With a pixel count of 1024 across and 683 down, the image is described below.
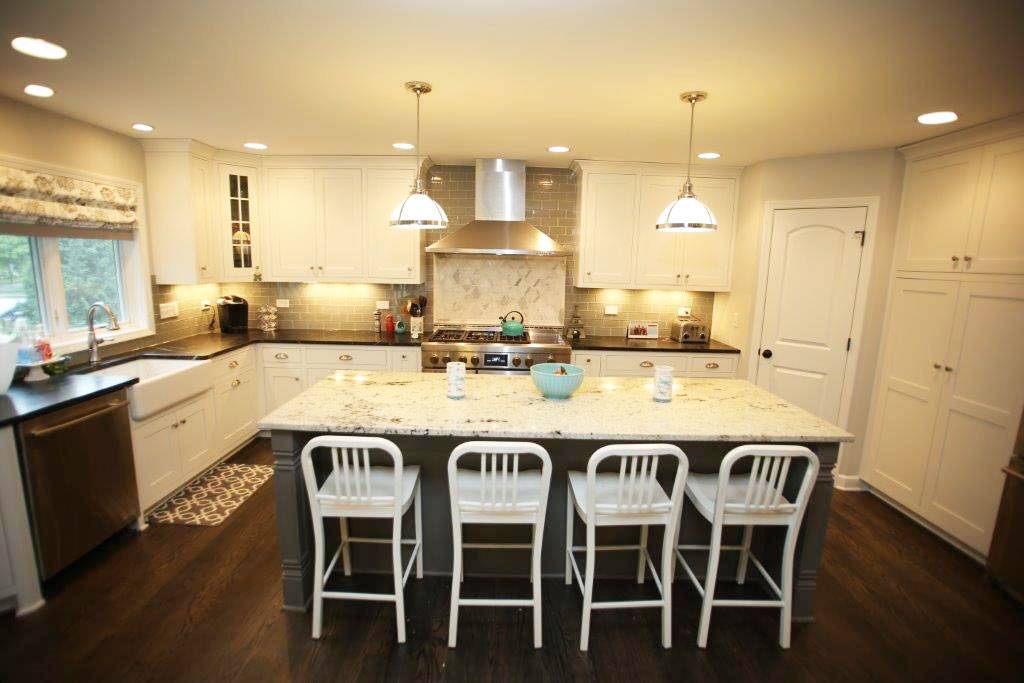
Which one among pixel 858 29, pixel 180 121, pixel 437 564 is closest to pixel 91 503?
pixel 437 564

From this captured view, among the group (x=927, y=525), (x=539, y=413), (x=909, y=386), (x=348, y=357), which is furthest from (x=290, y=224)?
(x=927, y=525)

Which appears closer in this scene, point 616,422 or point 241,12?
point 241,12

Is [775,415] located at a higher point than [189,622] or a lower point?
higher

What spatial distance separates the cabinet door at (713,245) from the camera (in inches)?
163

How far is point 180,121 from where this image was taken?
10.1ft

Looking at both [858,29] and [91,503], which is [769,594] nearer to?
[858,29]

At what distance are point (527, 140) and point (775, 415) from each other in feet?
7.89

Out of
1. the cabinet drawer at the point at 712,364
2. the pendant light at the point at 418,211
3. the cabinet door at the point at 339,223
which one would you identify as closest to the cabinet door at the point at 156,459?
the cabinet door at the point at 339,223

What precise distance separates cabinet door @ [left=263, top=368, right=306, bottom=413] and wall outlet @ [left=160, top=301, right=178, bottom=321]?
830 mm

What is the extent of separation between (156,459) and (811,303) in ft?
15.3

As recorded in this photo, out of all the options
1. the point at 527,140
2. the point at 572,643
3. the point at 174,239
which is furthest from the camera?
the point at 174,239

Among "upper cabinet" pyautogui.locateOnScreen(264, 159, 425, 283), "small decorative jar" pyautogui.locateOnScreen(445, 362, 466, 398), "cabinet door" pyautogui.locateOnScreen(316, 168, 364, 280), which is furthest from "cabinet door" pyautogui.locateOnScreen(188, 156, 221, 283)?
"small decorative jar" pyautogui.locateOnScreen(445, 362, 466, 398)

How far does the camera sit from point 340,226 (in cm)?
423

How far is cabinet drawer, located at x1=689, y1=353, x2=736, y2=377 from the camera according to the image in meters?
4.11
